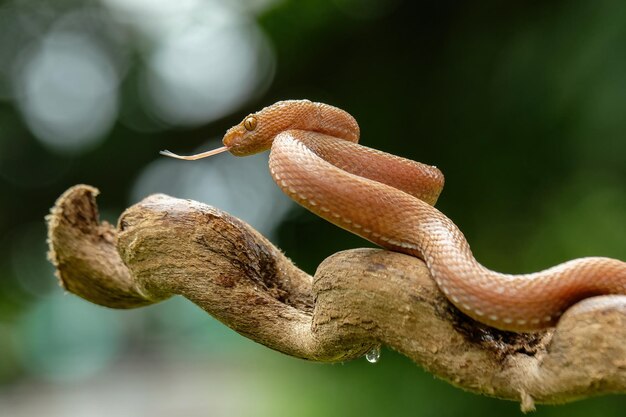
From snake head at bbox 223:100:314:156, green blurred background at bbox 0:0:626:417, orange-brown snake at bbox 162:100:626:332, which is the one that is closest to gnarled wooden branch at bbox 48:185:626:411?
orange-brown snake at bbox 162:100:626:332

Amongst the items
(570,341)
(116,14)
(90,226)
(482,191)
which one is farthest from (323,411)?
(116,14)

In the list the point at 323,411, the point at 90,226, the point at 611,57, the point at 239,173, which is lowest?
the point at 323,411

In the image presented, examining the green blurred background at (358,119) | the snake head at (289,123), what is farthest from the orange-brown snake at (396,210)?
the green blurred background at (358,119)

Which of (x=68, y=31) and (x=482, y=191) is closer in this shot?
(x=482, y=191)

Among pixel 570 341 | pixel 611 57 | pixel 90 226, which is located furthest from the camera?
pixel 611 57

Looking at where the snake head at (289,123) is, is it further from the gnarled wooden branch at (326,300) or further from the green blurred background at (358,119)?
the green blurred background at (358,119)

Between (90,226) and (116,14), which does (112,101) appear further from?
(90,226)
